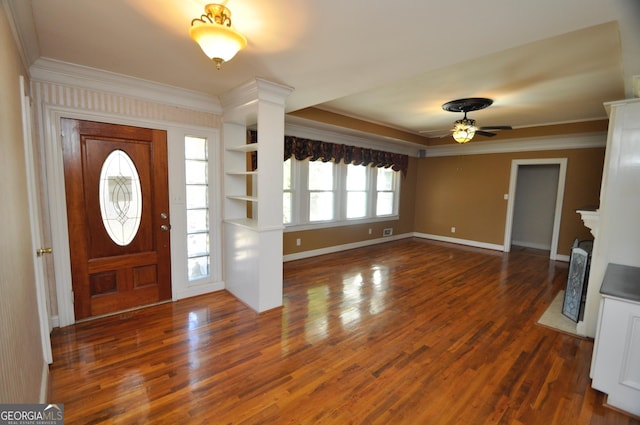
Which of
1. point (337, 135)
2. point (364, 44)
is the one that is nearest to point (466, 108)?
point (337, 135)

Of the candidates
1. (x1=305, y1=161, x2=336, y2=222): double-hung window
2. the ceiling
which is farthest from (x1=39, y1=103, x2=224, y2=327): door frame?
(x1=305, y1=161, x2=336, y2=222): double-hung window

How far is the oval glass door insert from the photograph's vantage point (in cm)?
290

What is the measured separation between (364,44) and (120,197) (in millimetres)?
2753

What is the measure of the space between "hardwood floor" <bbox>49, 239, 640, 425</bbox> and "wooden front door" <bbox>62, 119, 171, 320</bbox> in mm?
304

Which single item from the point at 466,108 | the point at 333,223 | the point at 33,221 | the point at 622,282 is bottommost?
the point at 333,223

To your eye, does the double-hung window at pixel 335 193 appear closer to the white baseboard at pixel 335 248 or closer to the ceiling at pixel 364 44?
the white baseboard at pixel 335 248

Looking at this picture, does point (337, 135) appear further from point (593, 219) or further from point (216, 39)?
point (216, 39)

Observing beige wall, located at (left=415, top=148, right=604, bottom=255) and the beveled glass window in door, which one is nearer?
the beveled glass window in door

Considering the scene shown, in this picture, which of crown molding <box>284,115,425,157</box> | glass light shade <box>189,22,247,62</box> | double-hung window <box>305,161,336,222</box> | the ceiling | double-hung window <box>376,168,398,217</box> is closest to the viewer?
glass light shade <box>189,22,247,62</box>

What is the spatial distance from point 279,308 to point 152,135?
234 centimetres

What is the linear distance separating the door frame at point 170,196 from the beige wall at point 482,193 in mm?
5622

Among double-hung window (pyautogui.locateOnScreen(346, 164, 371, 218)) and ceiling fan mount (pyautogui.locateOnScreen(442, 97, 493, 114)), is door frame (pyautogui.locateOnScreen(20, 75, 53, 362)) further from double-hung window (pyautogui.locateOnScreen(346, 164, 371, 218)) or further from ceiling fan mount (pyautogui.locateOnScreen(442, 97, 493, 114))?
double-hung window (pyautogui.locateOnScreen(346, 164, 371, 218))

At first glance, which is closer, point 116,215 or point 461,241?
point 116,215

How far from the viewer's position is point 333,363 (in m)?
2.32
